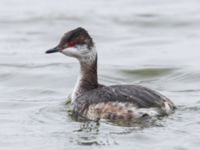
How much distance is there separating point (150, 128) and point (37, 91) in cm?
350

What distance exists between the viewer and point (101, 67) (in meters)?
16.2

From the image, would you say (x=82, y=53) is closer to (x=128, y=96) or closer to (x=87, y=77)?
(x=87, y=77)

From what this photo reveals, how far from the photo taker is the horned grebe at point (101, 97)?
11.8 meters

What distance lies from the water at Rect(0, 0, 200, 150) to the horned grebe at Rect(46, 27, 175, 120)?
0.22 m

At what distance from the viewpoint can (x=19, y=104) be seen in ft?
44.4

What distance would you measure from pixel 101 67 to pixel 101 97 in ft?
13.5

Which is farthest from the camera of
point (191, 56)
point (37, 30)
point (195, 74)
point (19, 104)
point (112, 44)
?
point (37, 30)

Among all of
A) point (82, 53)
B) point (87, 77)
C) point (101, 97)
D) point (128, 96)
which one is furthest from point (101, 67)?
point (128, 96)

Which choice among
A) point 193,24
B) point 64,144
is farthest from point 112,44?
point 64,144

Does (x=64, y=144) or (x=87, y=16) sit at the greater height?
(x=87, y=16)

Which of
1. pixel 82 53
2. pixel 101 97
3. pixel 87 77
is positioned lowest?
pixel 101 97

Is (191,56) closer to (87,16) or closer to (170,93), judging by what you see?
(170,93)

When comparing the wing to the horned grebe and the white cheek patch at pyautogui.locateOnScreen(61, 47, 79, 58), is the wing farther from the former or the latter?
the white cheek patch at pyautogui.locateOnScreen(61, 47, 79, 58)

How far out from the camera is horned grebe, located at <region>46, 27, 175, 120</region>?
465 inches
